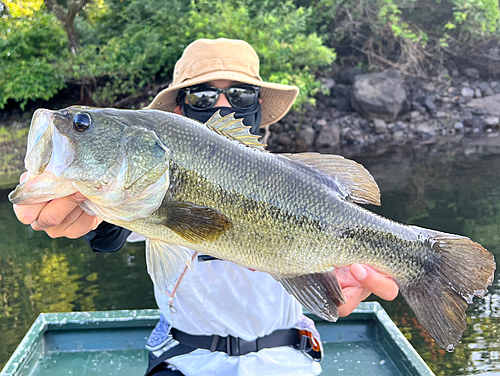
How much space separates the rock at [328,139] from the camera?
14.2 metres

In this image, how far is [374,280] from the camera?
178 cm

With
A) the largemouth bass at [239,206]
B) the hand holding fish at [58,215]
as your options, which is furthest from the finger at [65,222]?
the largemouth bass at [239,206]

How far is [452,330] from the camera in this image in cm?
170

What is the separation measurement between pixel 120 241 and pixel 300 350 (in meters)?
1.11

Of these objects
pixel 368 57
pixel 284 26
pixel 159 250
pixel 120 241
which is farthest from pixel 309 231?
pixel 368 57

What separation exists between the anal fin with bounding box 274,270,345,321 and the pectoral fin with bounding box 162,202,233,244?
335mm

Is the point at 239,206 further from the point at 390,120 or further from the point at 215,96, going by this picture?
the point at 390,120

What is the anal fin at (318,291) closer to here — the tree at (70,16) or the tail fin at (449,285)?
the tail fin at (449,285)

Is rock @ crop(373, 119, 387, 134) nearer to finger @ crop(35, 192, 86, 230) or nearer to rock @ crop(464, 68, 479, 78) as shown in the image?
rock @ crop(464, 68, 479, 78)

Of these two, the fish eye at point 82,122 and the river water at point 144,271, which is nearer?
the fish eye at point 82,122

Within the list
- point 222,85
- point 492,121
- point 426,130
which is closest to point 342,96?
Answer: point 426,130

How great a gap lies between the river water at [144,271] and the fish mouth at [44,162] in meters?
3.64

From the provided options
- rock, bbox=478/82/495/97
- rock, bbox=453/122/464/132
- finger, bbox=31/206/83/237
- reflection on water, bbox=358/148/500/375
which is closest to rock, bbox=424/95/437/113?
rock, bbox=453/122/464/132

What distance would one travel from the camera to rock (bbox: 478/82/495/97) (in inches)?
677
